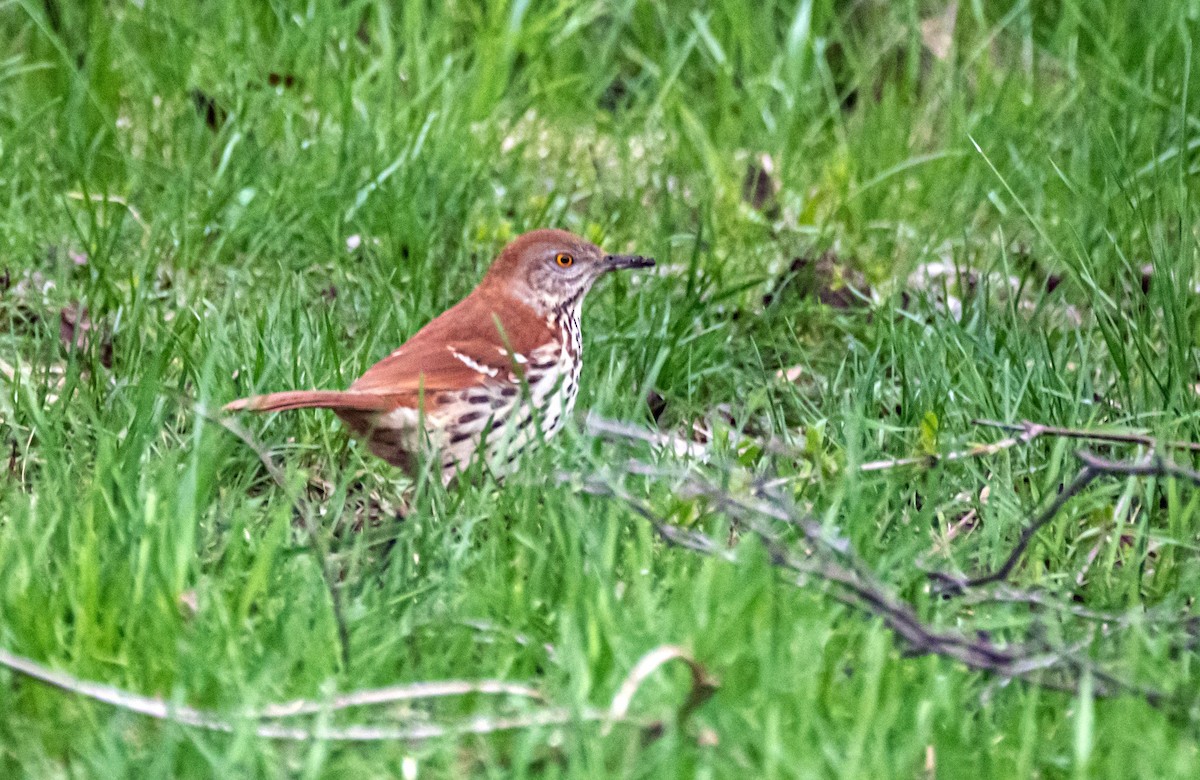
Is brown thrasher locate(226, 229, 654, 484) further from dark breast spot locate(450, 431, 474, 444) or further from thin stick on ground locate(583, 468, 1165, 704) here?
thin stick on ground locate(583, 468, 1165, 704)

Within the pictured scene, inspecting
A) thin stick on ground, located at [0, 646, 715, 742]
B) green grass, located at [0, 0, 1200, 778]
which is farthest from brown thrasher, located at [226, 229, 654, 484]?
thin stick on ground, located at [0, 646, 715, 742]

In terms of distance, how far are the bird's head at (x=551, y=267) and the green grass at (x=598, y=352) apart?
0.17m

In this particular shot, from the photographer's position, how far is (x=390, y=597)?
2.88 metres

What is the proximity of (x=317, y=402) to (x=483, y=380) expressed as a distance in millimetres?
528

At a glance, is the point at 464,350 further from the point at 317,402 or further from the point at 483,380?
the point at 317,402

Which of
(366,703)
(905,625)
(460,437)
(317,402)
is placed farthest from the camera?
(460,437)

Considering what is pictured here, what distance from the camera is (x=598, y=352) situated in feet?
14.5

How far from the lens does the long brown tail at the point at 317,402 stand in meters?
3.39

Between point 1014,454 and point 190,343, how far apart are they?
6.54 feet

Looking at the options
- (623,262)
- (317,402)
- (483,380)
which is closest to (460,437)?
(483,380)

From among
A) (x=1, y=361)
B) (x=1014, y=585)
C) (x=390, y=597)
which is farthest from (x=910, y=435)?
(x=1, y=361)

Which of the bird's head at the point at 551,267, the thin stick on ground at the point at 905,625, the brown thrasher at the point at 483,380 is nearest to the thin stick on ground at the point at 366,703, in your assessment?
the thin stick on ground at the point at 905,625

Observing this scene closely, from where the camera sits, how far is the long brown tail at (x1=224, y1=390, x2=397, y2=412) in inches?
133

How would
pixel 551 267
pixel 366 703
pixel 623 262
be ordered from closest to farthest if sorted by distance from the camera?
pixel 366 703 → pixel 551 267 → pixel 623 262
